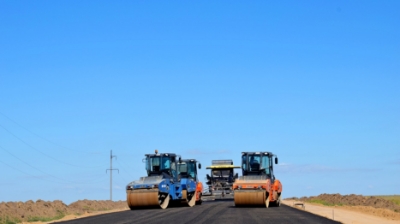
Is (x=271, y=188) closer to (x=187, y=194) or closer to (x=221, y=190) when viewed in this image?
(x=187, y=194)

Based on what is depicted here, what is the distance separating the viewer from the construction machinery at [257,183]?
36062 mm

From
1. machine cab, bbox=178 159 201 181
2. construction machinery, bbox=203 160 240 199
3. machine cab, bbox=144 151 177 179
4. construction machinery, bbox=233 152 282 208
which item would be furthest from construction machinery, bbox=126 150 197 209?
construction machinery, bbox=203 160 240 199

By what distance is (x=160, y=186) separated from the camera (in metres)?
36.3

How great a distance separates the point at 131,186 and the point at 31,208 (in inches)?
328

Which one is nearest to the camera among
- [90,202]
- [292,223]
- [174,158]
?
[292,223]

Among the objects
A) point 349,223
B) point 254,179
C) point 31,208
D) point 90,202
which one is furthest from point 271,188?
point 90,202

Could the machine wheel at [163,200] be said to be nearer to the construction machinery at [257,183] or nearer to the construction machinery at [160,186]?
the construction machinery at [160,186]

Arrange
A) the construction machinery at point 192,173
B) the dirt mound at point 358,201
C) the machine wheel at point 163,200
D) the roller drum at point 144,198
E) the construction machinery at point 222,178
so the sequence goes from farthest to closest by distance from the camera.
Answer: the construction machinery at point 222,178 → the dirt mound at point 358,201 → the construction machinery at point 192,173 → the machine wheel at point 163,200 → the roller drum at point 144,198

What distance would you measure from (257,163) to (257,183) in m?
2.82

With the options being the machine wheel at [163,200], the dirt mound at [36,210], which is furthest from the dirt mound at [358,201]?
the dirt mound at [36,210]

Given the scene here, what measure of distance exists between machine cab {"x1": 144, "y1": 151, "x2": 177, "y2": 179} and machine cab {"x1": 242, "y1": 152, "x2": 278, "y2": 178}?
4.83 m

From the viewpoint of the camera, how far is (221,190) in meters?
56.3

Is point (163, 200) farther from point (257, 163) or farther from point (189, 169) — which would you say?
point (189, 169)

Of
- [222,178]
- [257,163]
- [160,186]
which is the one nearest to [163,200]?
[160,186]
